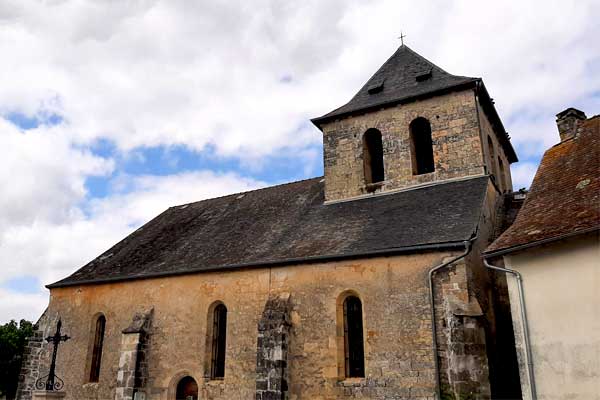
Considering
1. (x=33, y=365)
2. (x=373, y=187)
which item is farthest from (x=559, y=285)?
(x=33, y=365)

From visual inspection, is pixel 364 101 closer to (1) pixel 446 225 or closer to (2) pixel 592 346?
(1) pixel 446 225

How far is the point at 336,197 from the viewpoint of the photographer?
16.0m

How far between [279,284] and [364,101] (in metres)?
7.28

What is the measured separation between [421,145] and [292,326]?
23.9ft

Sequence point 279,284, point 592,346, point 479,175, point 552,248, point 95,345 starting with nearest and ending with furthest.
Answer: point 592,346 → point 552,248 → point 279,284 → point 479,175 → point 95,345

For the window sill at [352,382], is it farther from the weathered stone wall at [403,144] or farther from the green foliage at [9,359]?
the green foliage at [9,359]

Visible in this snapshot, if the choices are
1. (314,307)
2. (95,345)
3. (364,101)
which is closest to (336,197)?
(364,101)

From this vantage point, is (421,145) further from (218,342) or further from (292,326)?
(218,342)

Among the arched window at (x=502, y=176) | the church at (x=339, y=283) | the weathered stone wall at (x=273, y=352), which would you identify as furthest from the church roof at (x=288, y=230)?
the arched window at (x=502, y=176)

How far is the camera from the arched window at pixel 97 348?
15673 millimetres

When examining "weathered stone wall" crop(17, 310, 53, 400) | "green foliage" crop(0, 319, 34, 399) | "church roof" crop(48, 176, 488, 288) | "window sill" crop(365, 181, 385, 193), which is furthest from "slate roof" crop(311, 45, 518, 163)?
"green foliage" crop(0, 319, 34, 399)

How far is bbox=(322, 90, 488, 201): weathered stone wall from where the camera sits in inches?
575

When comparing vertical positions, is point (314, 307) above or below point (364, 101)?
below

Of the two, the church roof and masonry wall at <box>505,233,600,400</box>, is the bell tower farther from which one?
masonry wall at <box>505,233,600,400</box>
